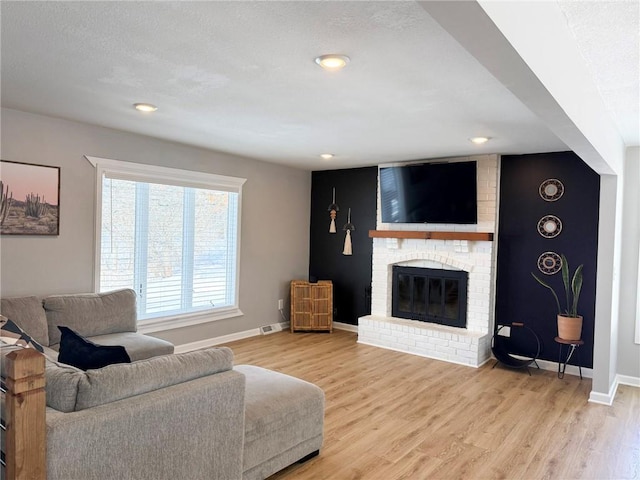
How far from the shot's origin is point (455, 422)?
3479mm

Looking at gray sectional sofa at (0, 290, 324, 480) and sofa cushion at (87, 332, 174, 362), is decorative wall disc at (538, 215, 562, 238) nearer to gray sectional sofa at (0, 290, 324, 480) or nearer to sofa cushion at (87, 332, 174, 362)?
gray sectional sofa at (0, 290, 324, 480)

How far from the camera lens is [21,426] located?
1517 millimetres

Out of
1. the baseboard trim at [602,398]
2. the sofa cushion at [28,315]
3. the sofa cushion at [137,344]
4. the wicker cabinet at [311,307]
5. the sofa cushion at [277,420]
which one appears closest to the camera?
the sofa cushion at [277,420]

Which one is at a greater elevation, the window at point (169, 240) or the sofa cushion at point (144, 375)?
the window at point (169, 240)

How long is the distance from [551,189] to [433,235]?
4.53 ft

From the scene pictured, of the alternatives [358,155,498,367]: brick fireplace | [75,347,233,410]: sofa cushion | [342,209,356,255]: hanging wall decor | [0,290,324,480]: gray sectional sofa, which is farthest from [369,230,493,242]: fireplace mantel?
[75,347,233,410]: sofa cushion

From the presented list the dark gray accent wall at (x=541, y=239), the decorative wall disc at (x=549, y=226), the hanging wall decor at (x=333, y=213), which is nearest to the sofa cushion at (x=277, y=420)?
the dark gray accent wall at (x=541, y=239)

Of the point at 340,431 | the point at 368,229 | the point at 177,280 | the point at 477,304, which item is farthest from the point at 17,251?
the point at 477,304

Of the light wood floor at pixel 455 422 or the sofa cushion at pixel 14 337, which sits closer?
the sofa cushion at pixel 14 337

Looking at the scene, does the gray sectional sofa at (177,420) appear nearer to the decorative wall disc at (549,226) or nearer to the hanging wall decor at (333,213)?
the decorative wall disc at (549,226)

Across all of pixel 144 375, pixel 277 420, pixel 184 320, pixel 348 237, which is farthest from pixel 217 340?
pixel 144 375

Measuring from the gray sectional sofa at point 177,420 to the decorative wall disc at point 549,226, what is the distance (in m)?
Answer: 3.39

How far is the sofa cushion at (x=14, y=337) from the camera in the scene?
224 cm

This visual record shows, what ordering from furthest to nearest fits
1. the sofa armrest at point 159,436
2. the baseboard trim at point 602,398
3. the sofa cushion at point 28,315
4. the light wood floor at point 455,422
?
the baseboard trim at point 602,398
the sofa cushion at point 28,315
the light wood floor at point 455,422
the sofa armrest at point 159,436
